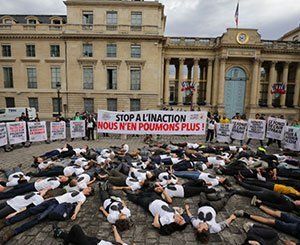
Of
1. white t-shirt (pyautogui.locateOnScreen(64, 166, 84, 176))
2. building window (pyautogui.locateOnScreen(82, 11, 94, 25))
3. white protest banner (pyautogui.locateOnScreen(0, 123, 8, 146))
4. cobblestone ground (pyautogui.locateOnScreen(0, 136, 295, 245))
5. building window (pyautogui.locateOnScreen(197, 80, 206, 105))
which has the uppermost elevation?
building window (pyautogui.locateOnScreen(82, 11, 94, 25))

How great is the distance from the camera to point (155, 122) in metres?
14.0

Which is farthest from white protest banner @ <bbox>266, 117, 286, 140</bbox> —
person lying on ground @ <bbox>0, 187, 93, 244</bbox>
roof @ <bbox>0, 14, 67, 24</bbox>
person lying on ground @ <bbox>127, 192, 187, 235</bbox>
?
roof @ <bbox>0, 14, 67, 24</bbox>

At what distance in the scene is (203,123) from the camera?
46.5ft

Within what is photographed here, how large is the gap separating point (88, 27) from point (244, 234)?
1267 inches

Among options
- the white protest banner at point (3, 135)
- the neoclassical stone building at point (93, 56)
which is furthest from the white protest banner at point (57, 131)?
the neoclassical stone building at point (93, 56)

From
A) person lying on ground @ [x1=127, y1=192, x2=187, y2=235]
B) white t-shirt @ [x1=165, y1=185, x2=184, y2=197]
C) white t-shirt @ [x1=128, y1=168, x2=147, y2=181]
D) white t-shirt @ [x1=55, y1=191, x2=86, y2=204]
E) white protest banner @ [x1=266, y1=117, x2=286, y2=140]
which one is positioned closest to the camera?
person lying on ground @ [x1=127, y1=192, x2=187, y2=235]

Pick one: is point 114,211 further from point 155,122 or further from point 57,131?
point 57,131

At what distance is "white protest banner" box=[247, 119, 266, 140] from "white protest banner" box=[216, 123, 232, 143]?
1.34m

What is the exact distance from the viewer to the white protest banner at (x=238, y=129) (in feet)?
45.2

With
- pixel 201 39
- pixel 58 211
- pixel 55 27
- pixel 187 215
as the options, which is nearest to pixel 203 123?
pixel 187 215

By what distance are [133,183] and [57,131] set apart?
9.43 meters

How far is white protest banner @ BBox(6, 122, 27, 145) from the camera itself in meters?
12.0

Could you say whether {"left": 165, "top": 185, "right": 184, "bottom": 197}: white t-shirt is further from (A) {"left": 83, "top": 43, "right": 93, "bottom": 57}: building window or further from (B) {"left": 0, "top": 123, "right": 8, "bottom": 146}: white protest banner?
(A) {"left": 83, "top": 43, "right": 93, "bottom": 57}: building window

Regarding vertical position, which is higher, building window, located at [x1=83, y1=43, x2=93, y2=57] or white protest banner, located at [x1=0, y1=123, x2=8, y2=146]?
building window, located at [x1=83, y1=43, x2=93, y2=57]
